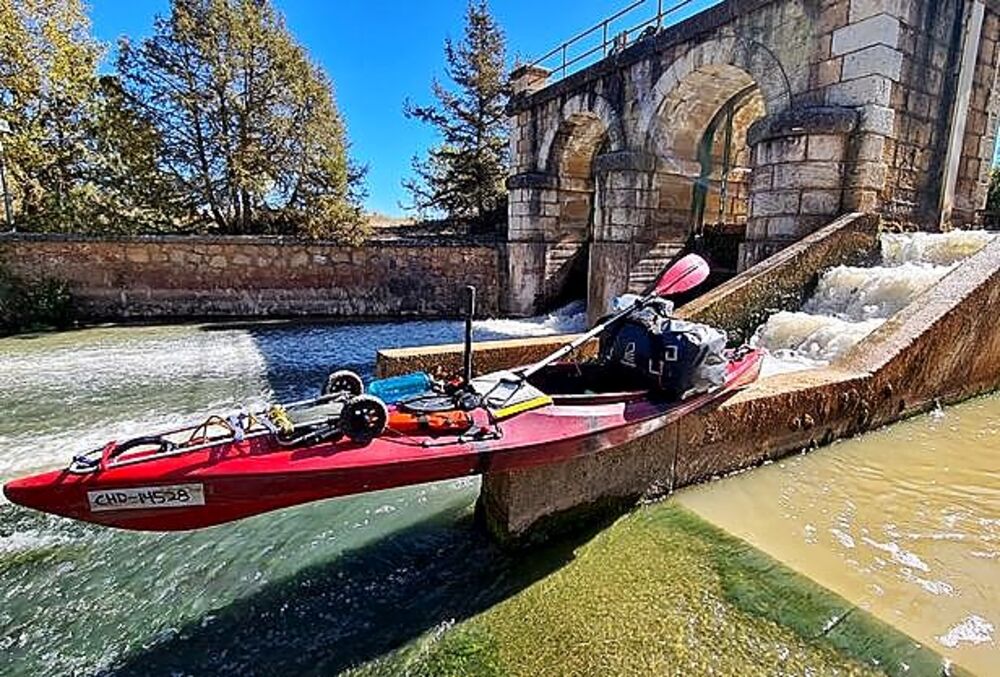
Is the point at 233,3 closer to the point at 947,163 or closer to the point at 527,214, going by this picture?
the point at 527,214

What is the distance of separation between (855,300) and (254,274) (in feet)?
32.1

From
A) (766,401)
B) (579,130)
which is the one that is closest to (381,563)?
(766,401)

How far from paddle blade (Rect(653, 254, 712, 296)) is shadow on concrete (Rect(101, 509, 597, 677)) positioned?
5.08 ft

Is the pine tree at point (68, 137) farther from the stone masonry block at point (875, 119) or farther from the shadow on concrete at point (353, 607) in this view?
the stone masonry block at point (875, 119)

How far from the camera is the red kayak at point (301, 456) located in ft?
5.83

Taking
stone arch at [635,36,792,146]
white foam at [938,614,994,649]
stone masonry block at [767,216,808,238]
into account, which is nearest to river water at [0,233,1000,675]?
white foam at [938,614,994,649]

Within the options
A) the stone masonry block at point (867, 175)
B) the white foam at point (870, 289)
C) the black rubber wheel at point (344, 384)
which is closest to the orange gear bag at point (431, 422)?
the black rubber wheel at point (344, 384)

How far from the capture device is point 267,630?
87.5 inches

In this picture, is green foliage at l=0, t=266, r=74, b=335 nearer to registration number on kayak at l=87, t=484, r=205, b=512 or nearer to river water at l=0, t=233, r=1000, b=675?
river water at l=0, t=233, r=1000, b=675

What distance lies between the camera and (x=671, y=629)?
6.69 feet

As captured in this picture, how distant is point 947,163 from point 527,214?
21.8 ft

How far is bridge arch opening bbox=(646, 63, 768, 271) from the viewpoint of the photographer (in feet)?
27.9

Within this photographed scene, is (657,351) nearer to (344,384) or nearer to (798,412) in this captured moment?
(798,412)

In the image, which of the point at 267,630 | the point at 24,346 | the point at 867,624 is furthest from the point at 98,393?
the point at 867,624
